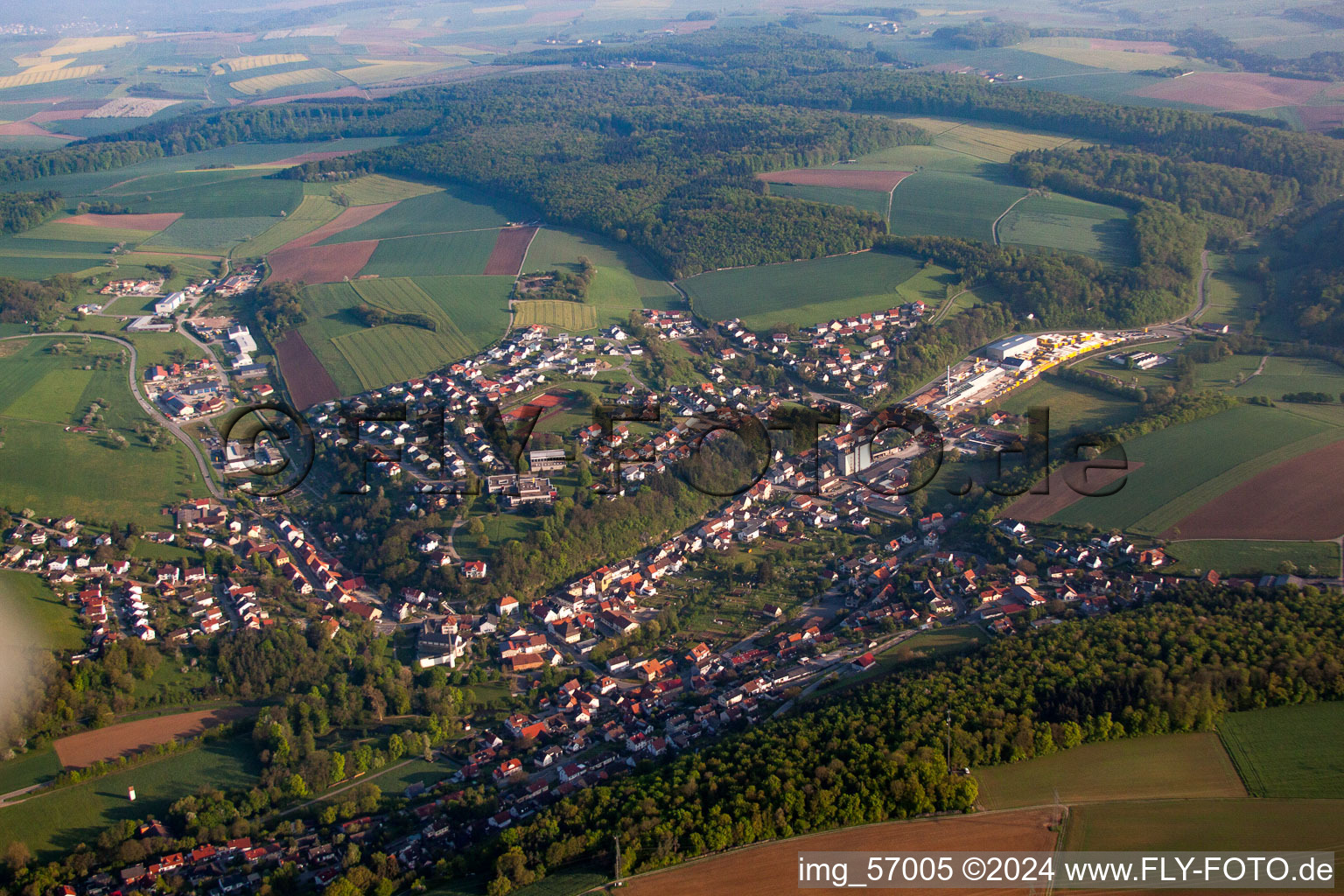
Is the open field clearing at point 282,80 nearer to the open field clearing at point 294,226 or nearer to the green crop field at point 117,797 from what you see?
the open field clearing at point 294,226

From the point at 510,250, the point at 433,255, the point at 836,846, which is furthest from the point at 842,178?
the point at 836,846

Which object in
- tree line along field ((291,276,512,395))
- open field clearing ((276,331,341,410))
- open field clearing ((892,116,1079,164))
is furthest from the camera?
open field clearing ((892,116,1079,164))

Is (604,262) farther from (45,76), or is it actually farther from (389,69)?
(45,76)

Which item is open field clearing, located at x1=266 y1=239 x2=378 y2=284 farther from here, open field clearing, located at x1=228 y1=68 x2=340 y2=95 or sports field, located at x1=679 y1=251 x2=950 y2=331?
open field clearing, located at x1=228 y1=68 x2=340 y2=95

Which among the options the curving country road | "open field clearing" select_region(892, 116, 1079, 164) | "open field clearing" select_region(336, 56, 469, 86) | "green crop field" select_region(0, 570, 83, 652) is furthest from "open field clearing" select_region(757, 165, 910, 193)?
"open field clearing" select_region(336, 56, 469, 86)

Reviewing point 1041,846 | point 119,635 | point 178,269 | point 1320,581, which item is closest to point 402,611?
point 119,635

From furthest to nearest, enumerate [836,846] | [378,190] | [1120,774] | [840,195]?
[378,190]
[840,195]
[1120,774]
[836,846]
